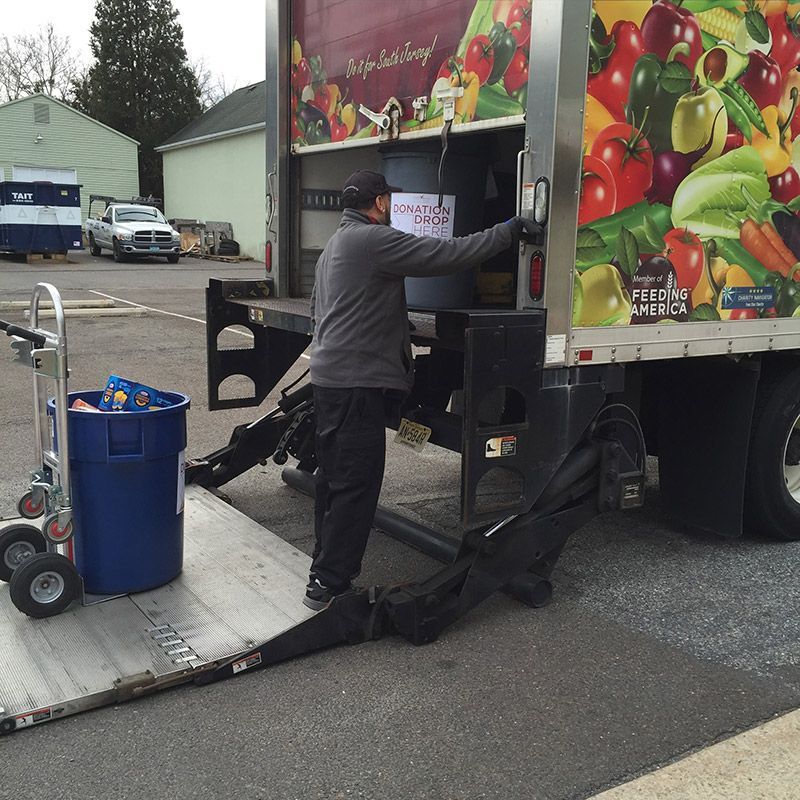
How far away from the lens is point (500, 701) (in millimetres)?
3256

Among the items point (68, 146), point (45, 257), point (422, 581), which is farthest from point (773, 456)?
point (68, 146)

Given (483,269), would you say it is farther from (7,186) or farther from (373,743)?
(7,186)

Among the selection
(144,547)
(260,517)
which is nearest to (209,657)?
(144,547)

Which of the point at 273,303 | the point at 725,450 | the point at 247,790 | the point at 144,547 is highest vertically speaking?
the point at 273,303

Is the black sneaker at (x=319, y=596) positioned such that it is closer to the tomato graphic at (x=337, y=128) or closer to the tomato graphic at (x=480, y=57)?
the tomato graphic at (x=480, y=57)

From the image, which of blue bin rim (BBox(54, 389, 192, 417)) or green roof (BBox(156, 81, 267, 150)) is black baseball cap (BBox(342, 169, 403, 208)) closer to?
blue bin rim (BBox(54, 389, 192, 417))

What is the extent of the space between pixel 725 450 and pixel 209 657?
2840 mm

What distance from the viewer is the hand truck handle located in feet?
11.3

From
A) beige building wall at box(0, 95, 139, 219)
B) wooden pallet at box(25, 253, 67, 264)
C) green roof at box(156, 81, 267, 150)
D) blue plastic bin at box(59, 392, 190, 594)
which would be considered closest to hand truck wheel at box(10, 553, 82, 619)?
blue plastic bin at box(59, 392, 190, 594)

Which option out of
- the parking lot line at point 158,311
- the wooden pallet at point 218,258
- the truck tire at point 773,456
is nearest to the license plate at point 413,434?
the truck tire at point 773,456

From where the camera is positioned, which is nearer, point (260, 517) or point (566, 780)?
point (566, 780)

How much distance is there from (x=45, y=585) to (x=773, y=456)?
3.63 metres

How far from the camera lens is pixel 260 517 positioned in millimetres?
5270

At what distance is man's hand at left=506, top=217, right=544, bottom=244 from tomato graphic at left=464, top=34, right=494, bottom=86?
0.77 metres
